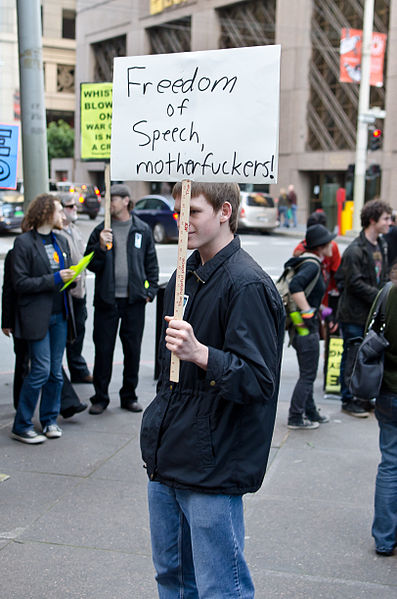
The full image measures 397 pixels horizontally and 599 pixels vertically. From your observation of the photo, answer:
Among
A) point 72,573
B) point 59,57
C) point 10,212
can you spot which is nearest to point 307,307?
point 72,573

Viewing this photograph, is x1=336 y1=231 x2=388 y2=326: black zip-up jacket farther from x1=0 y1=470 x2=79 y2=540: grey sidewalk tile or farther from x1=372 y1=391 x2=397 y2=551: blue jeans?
x1=0 y1=470 x2=79 y2=540: grey sidewalk tile

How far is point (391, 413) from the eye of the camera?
4.05m

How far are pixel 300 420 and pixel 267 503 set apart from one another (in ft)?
5.57

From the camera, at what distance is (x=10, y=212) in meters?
22.4

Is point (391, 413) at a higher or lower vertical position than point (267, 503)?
higher

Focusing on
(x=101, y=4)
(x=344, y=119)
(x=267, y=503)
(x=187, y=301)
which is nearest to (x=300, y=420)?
(x=267, y=503)

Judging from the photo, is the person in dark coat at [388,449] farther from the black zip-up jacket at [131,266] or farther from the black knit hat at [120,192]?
the black knit hat at [120,192]

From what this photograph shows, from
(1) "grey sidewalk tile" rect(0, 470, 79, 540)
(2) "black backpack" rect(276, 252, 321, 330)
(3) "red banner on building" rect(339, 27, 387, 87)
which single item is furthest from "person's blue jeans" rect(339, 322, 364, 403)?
(3) "red banner on building" rect(339, 27, 387, 87)

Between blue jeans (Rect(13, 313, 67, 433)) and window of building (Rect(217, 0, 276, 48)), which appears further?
window of building (Rect(217, 0, 276, 48))

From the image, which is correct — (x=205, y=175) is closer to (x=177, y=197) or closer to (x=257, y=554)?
(x=177, y=197)

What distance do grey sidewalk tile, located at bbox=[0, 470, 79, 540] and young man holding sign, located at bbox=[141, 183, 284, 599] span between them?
6.30 feet

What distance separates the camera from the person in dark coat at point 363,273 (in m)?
6.45

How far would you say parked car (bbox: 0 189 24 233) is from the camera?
22.0m

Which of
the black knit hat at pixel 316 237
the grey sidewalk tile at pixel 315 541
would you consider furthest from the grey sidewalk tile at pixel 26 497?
the black knit hat at pixel 316 237
